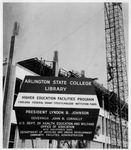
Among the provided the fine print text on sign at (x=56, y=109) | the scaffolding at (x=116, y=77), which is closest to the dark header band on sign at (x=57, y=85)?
the fine print text on sign at (x=56, y=109)

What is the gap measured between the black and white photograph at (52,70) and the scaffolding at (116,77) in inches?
303

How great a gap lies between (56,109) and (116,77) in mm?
12684

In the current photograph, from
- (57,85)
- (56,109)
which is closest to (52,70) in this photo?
(57,85)

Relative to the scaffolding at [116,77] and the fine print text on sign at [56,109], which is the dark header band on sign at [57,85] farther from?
the scaffolding at [116,77]

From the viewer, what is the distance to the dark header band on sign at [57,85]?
826cm

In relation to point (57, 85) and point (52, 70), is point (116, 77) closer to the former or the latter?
point (52, 70)

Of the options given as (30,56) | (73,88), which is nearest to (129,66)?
(73,88)

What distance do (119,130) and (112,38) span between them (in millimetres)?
7865

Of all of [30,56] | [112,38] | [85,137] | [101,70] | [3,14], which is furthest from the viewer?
[112,38]

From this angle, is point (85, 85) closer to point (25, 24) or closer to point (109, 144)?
point (25, 24)

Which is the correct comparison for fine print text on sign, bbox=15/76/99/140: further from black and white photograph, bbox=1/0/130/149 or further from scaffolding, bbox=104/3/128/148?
scaffolding, bbox=104/3/128/148

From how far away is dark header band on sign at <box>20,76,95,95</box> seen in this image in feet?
27.1

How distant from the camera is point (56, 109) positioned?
8164mm

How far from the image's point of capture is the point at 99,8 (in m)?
9.80
